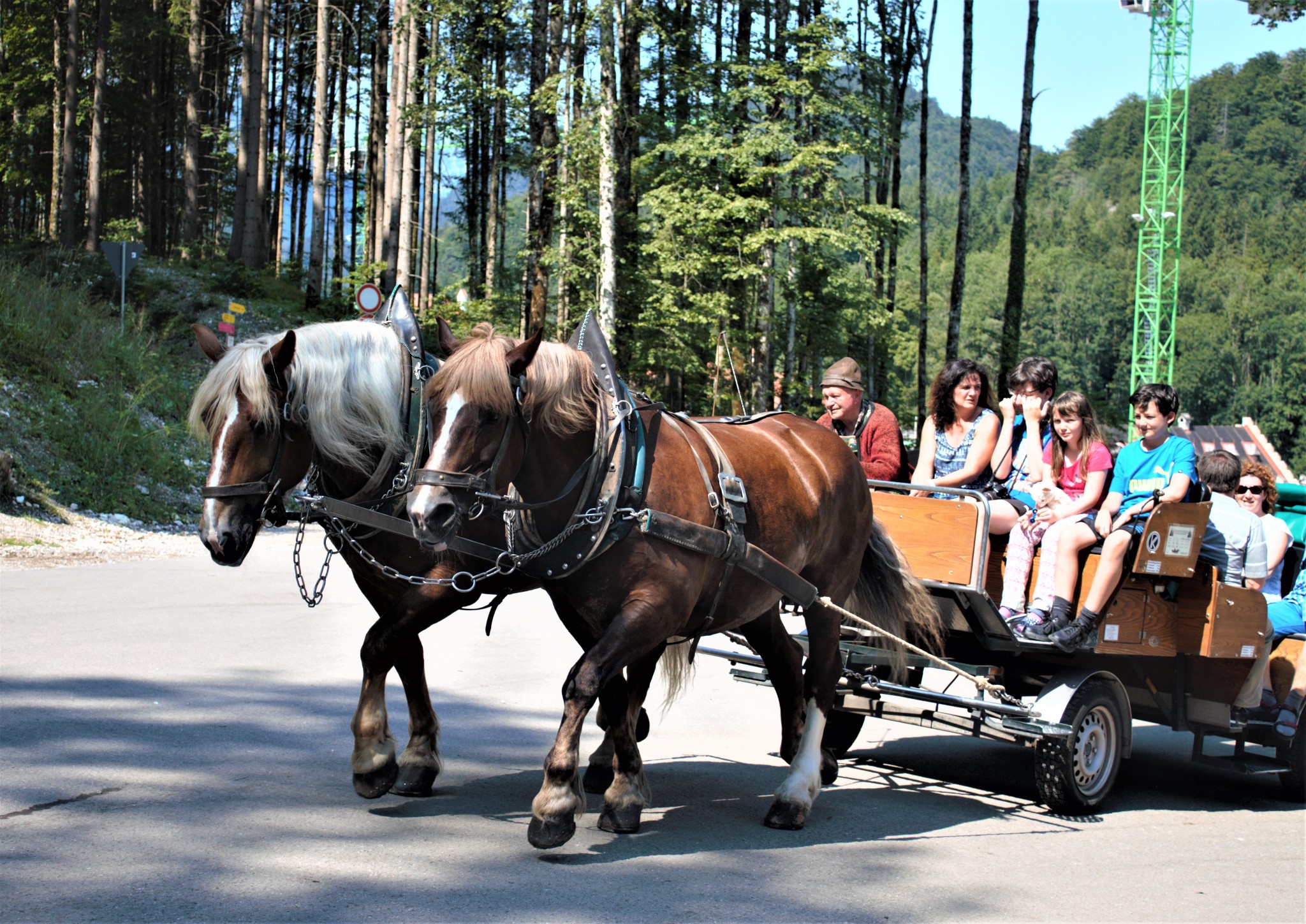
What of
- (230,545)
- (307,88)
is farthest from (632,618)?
(307,88)

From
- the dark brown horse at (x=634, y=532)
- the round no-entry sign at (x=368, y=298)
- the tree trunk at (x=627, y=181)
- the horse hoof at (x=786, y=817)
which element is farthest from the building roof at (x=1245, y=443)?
the tree trunk at (x=627, y=181)

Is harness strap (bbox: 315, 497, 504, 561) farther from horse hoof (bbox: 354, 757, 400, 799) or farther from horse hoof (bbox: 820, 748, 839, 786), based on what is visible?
horse hoof (bbox: 820, 748, 839, 786)

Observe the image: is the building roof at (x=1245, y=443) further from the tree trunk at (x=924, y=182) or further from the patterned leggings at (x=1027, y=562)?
the tree trunk at (x=924, y=182)

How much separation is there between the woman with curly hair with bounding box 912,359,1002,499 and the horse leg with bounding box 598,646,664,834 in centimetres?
228

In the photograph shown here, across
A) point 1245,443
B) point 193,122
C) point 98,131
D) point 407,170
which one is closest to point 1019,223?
point 407,170

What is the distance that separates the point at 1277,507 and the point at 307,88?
47.8m

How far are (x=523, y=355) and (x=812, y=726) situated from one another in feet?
7.80

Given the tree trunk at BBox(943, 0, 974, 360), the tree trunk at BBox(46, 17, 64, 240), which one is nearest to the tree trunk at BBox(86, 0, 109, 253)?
the tree trunk at BBox(46, 17, 64, 240)

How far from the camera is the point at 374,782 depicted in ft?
15.8

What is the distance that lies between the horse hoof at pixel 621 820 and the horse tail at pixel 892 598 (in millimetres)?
1778

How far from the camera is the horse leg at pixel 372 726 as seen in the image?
4.76 metres

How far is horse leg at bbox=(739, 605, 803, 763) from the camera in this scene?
18.8 ft

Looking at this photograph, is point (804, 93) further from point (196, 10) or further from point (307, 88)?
point (307, 88)

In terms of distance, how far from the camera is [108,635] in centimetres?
804
